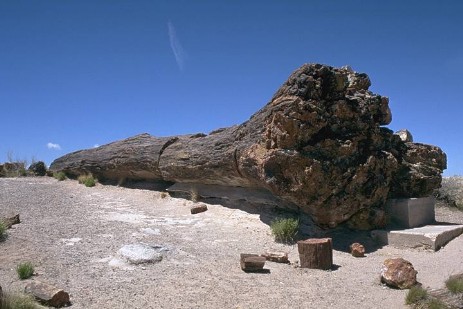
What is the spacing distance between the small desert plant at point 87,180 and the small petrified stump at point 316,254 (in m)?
10.4

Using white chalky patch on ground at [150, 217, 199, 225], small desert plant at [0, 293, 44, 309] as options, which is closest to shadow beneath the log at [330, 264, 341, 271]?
white chalky patch on ground at [150, 217, 199, 225]

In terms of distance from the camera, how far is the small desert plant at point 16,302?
4.39m

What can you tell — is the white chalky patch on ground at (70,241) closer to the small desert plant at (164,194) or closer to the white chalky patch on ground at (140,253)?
the white chalky patch on ground at (140,253)

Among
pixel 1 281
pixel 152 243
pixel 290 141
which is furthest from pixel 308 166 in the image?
pixel 1 281

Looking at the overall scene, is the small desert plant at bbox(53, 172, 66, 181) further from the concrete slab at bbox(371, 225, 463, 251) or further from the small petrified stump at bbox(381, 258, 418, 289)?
the small petrified stump at bbox(381, 258, 418, 289)

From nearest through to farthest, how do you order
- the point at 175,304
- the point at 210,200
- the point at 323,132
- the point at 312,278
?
the point at 175,304
the point at 312,278
the point at 323,132
the point at 210,200

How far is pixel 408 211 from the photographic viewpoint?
967 centimetres

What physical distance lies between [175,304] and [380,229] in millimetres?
5522

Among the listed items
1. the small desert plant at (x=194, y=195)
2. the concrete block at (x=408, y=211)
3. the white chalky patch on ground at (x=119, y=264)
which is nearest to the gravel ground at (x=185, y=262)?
the white chalky patch on ground at (x=119, y=264)

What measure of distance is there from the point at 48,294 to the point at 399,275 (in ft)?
16.0

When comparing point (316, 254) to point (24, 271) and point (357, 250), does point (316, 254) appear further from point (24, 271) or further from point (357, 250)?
point (24, 271)

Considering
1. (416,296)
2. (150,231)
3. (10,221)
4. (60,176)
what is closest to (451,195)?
(416,296)

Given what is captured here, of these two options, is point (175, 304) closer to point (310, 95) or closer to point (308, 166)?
point (308, 166)

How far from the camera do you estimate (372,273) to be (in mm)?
7328
